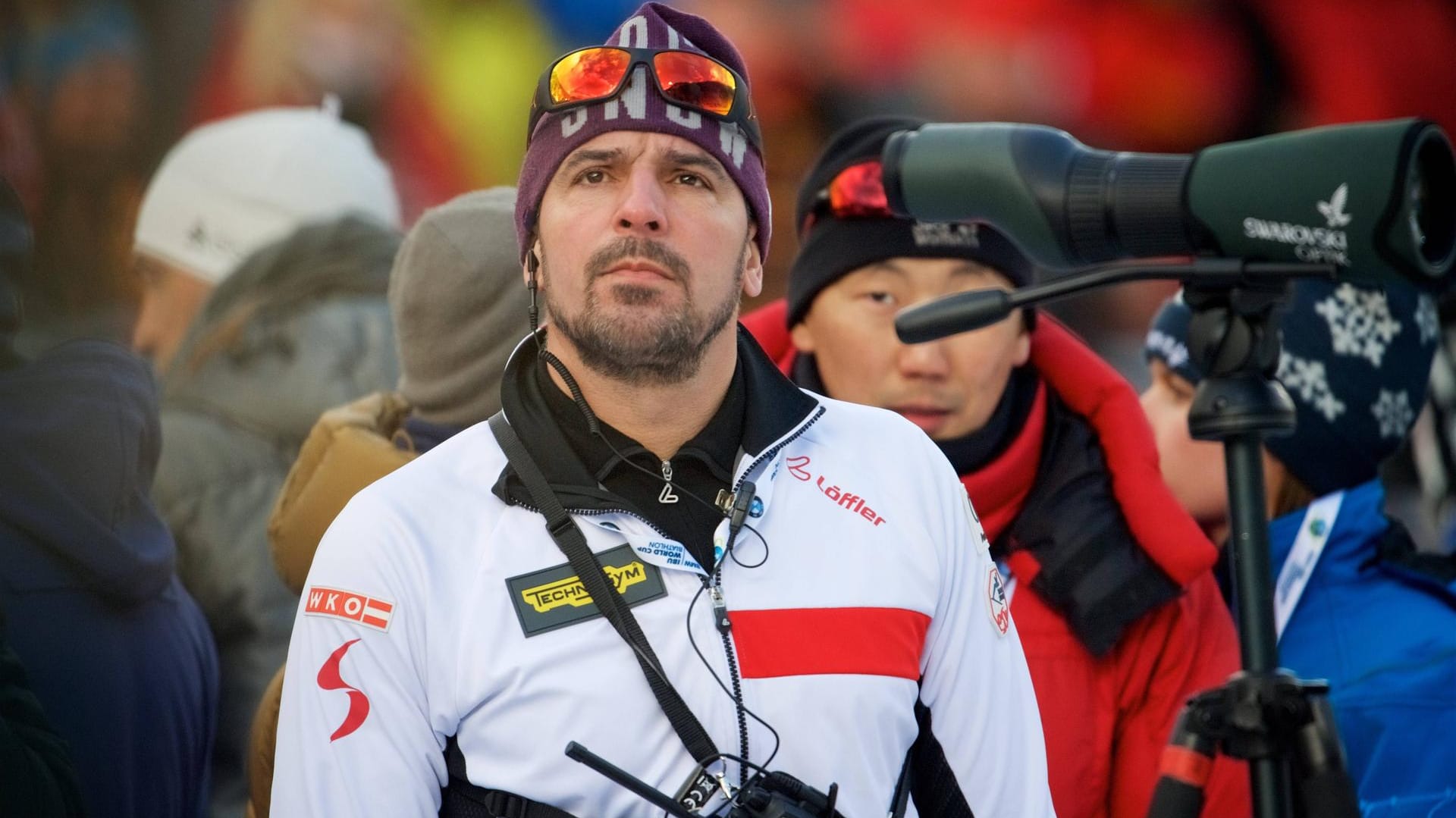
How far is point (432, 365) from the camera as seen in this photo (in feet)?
8.73

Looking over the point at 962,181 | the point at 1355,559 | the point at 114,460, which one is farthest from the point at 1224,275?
the point at 114,460

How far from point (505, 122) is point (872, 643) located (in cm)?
265

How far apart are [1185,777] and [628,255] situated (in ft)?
3.16

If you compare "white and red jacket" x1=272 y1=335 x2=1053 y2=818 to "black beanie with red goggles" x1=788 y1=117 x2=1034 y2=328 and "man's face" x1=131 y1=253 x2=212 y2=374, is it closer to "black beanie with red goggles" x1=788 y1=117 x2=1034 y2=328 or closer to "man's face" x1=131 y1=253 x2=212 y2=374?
"black beanie with red goggles" x1=788 y1=117 x2=1034 y2=328

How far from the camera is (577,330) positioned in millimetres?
1976

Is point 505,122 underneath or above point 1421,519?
above

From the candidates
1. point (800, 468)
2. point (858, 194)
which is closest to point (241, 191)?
point (858, 194)

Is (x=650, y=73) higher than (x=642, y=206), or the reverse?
(x=650, y=73)

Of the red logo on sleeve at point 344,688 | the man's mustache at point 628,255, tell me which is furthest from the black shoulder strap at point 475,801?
the man's mustache at point 628,255

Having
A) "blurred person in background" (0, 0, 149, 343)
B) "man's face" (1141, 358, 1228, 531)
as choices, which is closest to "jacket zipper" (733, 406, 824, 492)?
"man's face" (1141, 358, 1228, 531)

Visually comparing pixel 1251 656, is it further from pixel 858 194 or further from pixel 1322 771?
pixel 858 194

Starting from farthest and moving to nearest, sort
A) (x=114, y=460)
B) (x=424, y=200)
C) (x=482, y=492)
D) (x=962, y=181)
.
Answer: (x=424, y=200) → (x=114, y=460) → (x=482, y=492) → (x=962, y=181)

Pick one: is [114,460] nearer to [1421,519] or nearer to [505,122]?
[505,122]

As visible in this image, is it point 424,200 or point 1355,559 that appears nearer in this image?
point 1355,559
